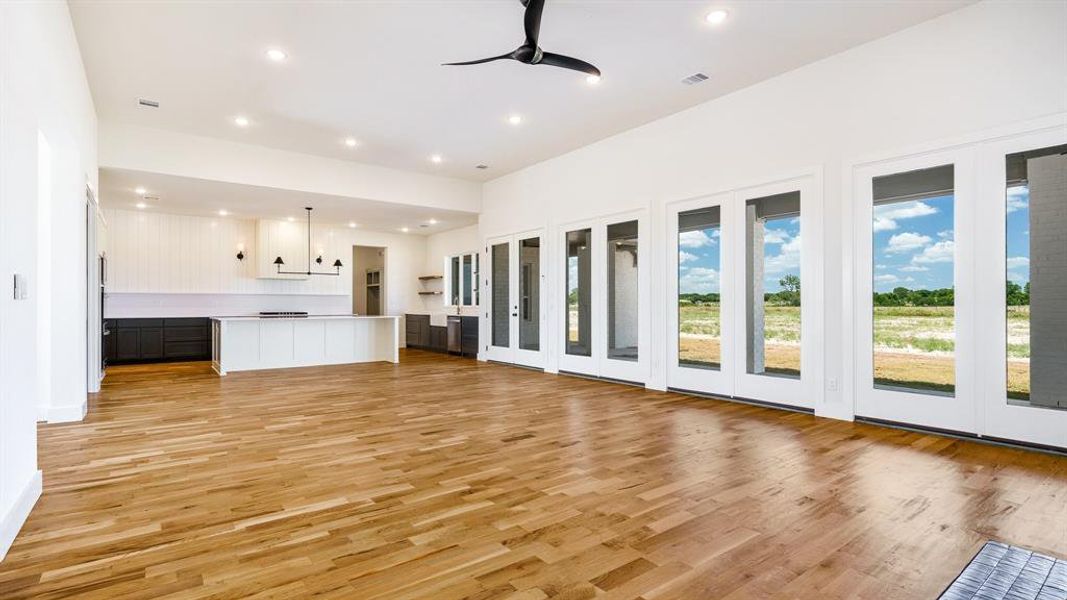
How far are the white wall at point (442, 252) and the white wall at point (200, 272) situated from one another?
142cm

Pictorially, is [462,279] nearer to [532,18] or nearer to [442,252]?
[442,252]

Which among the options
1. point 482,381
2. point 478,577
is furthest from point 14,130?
point 482,381

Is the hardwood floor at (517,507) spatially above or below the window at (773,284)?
below

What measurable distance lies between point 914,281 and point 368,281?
1232 centimetres

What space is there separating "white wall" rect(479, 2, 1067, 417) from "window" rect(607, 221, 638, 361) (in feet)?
1.10

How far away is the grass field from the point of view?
373cm

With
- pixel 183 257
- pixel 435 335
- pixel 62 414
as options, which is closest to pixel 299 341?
pixel 435 335

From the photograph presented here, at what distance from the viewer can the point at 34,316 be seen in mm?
2721

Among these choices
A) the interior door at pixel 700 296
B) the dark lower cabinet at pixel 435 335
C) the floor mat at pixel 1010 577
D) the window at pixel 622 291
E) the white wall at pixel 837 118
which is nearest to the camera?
the floor mat at pixel 1010 577

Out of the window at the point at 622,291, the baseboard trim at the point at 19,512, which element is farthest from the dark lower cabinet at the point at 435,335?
the baseboard trim at the point at 19,512

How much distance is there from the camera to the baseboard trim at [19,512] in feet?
6.97

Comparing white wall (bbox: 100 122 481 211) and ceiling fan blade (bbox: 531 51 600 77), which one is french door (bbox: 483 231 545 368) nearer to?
white wall (bbox: 100 122 481 211)

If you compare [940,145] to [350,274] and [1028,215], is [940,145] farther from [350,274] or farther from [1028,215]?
[350,274]

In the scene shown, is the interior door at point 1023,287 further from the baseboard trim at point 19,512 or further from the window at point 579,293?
the baseboard trim at point 19,512
